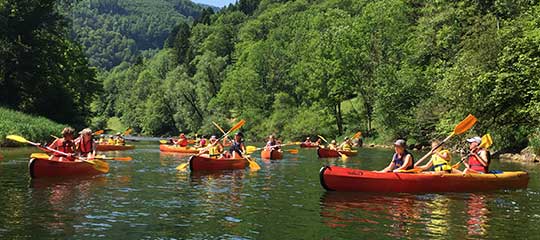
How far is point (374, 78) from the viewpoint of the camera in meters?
50.2

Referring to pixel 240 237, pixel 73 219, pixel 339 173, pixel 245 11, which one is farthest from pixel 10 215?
pixel 245 11

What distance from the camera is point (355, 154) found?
106 ft

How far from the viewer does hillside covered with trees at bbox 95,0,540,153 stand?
92.7 ft

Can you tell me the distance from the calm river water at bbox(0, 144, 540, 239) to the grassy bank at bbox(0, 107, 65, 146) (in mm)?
13825

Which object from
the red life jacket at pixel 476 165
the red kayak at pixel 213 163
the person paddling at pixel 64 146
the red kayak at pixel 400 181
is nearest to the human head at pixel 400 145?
the red kayak at pixel 400 181

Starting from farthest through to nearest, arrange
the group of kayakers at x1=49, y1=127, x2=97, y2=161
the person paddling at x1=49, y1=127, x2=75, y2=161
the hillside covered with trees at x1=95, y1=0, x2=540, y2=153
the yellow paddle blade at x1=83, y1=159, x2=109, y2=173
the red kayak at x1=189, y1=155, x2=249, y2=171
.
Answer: the hillside covered with trees at x1=95, y1=0, x2=540, y2=153 < the red kayak at x1=189, y1=155, x2=249, y2=171 < the yellow paddle blade at x1=83, y1=159, x2=109, y2=173 < the person paddling at x1=49, y1=127, x2=75, y2=161 < the group of kayakers at x1=49, y1=127, x2=97, y2=161

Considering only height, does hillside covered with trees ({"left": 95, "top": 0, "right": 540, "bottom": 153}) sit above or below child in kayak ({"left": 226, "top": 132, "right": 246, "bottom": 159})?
above

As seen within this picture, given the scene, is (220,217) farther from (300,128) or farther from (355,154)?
Result: (300,128)

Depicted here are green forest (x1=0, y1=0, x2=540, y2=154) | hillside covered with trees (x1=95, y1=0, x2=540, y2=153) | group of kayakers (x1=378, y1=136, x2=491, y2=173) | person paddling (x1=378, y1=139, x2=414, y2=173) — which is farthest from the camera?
green forest (x1=0, y1=0, x2=540, y2=154)

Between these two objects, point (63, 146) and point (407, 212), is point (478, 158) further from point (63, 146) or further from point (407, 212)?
point (63, 146)

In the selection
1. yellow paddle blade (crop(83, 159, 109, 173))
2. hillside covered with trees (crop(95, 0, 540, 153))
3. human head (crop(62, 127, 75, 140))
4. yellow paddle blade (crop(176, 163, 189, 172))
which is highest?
hillside covered with trees (crop(95, 0, 540, 153))

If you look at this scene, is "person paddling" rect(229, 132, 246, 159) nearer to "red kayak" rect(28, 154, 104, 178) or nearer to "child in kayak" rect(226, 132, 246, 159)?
"child in kayak" rect(226, 132, 246, 159)

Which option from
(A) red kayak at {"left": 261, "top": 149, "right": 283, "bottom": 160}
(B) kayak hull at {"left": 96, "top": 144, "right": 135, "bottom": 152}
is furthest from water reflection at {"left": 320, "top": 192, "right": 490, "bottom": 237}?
(B) kayak hull at {"left": 96, "top": 144, "right": 135, "bottom": 152}

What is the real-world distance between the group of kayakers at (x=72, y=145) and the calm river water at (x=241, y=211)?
1243mm
